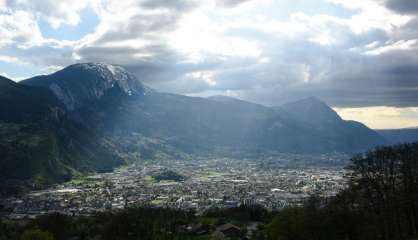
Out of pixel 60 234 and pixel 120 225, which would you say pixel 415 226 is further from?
pixel 60 234

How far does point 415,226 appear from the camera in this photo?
2606 inches

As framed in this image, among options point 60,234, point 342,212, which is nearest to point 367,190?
point 342,212

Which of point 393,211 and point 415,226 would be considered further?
point 415,226

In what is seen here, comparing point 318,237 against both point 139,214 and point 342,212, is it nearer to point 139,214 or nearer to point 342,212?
point 342,212

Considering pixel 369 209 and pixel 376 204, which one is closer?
pixel 376 204

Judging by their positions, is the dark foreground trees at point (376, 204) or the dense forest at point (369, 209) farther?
the dense forest at point (369, 209)

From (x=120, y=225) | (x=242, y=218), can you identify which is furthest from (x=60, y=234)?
(x=242, y=218)

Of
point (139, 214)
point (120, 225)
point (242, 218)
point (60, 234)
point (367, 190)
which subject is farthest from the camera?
point (242, 218)

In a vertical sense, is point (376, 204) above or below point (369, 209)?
above

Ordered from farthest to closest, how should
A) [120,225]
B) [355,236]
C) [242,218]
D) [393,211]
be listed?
[242,218]
[120,225]
[355,236]
[393,211]

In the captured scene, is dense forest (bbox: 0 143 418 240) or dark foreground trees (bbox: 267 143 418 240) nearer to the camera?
dark foreground trees (bbox: 267 143 418 240)

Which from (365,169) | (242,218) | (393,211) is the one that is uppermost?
(365,169)

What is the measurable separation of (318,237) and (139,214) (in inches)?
2837

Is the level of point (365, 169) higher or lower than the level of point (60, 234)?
higher
